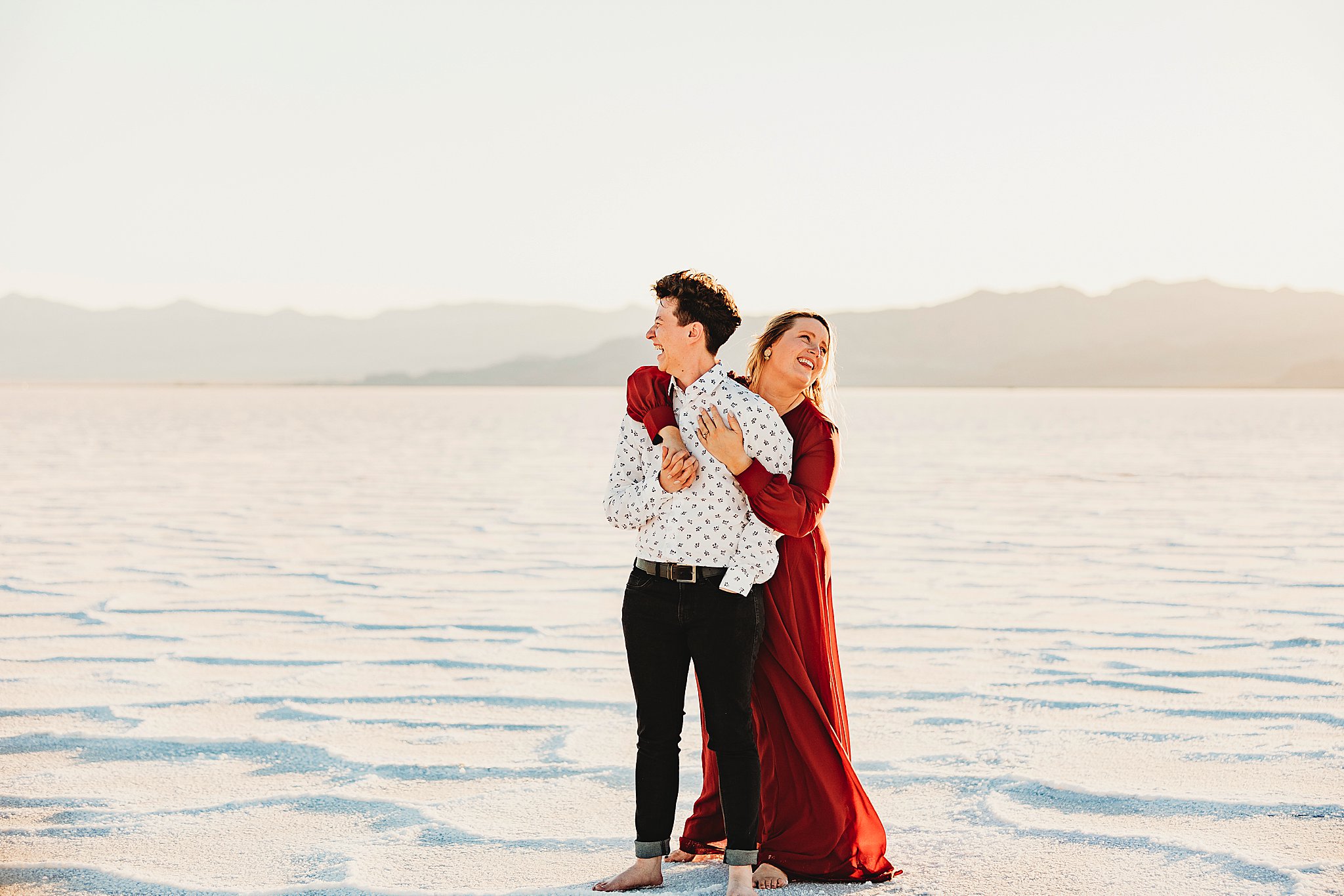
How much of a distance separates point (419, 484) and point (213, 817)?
34.1 feet

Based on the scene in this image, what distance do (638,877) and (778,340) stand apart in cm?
123

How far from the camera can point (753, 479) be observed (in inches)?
107

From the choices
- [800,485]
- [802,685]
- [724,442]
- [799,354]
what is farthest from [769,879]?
[799,354]

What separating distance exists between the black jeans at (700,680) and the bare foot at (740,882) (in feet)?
0.06

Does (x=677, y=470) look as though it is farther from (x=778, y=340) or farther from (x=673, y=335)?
(x=778, y=340)

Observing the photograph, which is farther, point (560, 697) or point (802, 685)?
point (560, 697)

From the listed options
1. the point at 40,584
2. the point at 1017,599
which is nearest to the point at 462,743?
the point at 1017,599

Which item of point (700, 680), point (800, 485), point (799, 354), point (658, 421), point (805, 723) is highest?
point (799, 354)

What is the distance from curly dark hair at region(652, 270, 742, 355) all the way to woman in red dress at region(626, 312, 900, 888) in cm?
17

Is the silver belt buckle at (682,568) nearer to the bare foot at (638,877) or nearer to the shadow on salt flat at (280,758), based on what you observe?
the bare foot at (638,877)

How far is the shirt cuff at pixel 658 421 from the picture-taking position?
2777 millimetres

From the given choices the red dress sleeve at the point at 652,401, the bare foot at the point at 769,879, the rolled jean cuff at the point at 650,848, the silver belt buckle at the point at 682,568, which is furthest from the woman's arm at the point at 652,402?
the bare foot at the point at 769,879

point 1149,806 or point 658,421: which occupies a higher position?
point 658,421

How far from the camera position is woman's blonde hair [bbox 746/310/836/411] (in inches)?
115
